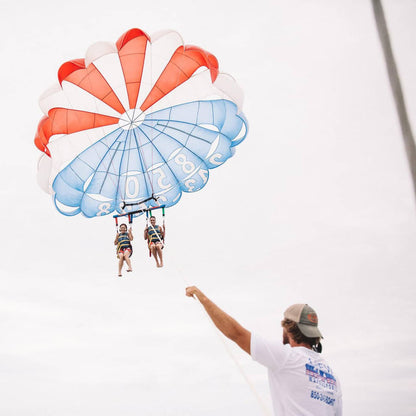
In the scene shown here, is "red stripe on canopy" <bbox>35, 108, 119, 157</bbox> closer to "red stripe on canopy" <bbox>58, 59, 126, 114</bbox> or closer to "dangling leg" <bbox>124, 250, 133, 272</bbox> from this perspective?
"red stripe on canopy" <bbox>58, 59, 126, 114</bbox>

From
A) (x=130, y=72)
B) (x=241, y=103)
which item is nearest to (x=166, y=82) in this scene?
(x=130, y=72)

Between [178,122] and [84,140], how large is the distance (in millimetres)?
1976

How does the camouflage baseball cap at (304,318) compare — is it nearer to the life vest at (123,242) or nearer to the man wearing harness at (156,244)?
the man wearing harness at (156,244)

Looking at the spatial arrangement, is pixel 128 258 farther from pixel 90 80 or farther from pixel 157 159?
pixel 90 80

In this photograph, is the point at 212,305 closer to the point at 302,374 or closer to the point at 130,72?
the point at 302,374

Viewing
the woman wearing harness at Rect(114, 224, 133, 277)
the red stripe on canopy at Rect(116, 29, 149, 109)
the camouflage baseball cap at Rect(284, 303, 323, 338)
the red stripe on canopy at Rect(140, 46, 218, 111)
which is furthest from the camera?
the woman wearing harness at Rect(114, 224, 133, 277)

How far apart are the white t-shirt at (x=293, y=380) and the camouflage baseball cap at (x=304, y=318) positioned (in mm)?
104

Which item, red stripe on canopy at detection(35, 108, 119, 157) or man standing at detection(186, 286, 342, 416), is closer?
man standing at detection(186, 286, 342, 416)

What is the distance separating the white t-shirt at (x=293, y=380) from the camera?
232 centimetres

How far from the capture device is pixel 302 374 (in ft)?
7.79

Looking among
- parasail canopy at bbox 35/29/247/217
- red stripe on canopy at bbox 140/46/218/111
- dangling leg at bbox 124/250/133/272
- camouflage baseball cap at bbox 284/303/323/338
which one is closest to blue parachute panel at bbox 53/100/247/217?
parasail canopy at bbox 35/29/247/217

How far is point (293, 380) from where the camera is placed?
237 cm

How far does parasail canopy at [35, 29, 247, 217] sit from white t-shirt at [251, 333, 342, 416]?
7779 mm

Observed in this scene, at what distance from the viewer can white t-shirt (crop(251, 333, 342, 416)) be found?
7.60 ft
